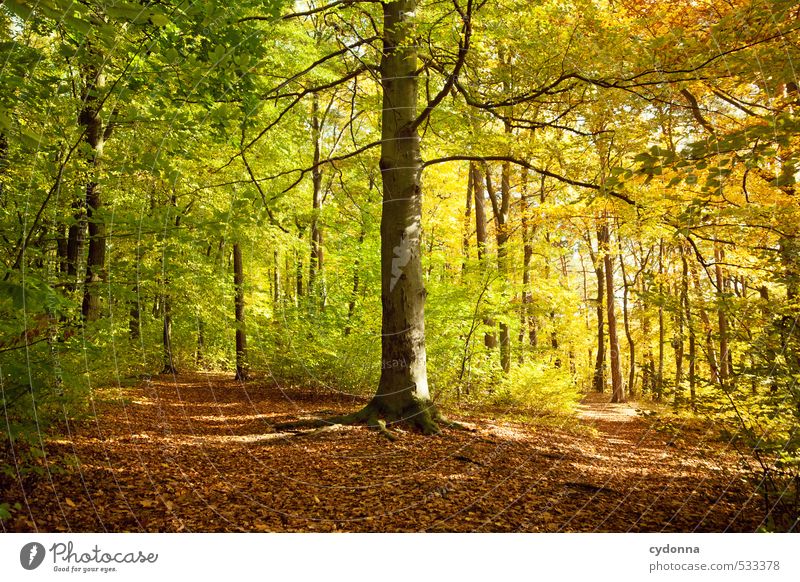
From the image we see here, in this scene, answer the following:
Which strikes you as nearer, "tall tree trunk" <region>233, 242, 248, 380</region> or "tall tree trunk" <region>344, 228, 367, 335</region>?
"tall tree trunk" <region>344, 228, 367, 335</region>

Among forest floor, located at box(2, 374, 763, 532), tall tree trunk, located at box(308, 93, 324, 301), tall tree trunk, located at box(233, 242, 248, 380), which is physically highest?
tall tree trunk, located at box(308, 93, 324, 301)

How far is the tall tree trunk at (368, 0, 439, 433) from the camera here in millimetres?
5703

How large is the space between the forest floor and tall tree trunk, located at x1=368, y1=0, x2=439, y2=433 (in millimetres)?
593

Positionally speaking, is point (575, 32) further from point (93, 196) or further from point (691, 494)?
point (93, 196)

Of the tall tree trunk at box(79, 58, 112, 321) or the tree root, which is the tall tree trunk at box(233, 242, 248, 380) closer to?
the tall tree trunk at box(79, 58, 112, 321)

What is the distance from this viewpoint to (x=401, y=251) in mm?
5891

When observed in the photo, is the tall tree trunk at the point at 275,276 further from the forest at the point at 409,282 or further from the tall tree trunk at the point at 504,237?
the tall tree trunk at the point at 504,237

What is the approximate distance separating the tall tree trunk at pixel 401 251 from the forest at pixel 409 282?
30mm

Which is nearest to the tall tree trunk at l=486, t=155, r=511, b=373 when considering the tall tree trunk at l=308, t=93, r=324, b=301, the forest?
the forest

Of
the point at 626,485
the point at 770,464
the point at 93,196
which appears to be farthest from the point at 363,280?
the point at 770,464

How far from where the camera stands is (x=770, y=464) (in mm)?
3516

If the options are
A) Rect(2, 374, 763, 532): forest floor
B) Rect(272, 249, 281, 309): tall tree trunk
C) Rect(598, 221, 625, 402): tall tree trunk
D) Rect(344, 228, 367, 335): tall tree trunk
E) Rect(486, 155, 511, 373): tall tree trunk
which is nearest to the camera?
Rect(2, 374, 763, 532): forest floor

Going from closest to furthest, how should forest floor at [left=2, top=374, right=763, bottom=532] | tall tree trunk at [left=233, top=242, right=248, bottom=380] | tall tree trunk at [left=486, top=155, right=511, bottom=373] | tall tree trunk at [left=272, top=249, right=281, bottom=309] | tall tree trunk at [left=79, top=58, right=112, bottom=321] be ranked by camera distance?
forest floor at [left=2, top=374, right=763, bottom=532]
tall tree trunk at [left=79, top=58, right=112, bottom=321]
tall tree trunk at [left=486, top=155, right=511, bottom=373]
tall tree trunk at [left=233, top=242, right=248, bottom=380]
tall tree trunk at [left=272, top=249, right=281, bottom=309]

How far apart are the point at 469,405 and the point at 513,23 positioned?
6568 millimetres
